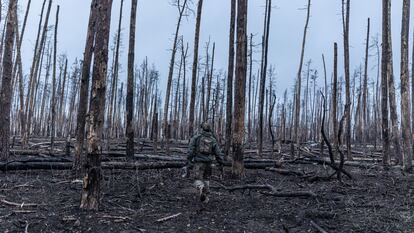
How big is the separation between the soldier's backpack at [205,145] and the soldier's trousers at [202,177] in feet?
0.90

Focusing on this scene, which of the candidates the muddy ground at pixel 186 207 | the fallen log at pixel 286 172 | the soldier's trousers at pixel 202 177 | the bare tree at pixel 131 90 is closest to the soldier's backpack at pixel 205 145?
the soldier's trousers at pixel 202 177

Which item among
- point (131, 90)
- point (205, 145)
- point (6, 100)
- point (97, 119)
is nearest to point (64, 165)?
point (6, 100)

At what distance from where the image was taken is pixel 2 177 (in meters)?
8.80

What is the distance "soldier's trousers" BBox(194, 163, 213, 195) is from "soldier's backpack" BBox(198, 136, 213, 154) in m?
0.27

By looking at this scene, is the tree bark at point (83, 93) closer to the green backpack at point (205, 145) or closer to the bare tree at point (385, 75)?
the green backpack at point (205, 145)

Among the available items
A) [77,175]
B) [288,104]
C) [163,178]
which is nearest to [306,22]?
[163,178]

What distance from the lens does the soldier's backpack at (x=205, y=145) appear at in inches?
305

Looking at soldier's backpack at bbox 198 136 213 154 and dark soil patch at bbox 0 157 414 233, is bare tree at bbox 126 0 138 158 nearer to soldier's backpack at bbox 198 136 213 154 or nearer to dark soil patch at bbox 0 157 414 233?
dark soil patch at bbox 0 157 414 233

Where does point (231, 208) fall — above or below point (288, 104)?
below

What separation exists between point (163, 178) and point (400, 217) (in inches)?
214

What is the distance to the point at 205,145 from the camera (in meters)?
7.75

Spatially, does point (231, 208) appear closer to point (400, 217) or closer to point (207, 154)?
point (207, 154)

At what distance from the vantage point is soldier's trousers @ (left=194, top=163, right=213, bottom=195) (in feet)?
24.6

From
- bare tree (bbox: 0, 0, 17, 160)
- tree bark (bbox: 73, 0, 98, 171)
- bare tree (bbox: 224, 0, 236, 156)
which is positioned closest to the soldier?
tree bark (bbox: 73, 0, 98, 171)
